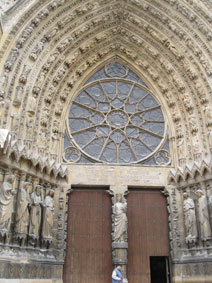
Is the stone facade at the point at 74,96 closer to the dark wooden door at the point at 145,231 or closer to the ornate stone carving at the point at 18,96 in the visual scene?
the ornate stone carving at the point at 18,96

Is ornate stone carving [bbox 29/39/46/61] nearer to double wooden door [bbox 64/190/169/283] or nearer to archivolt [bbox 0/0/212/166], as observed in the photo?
archivolt [bbox 0/0/212/166]

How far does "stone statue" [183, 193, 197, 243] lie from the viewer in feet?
27.2

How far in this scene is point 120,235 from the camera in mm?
8445

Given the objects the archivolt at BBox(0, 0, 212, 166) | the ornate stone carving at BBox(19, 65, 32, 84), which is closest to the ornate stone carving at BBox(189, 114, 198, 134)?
the archivolt at BBox(0, 0, 212, 166)

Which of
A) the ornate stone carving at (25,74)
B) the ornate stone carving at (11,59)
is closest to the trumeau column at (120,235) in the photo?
the ornate stone carving at (25,74)

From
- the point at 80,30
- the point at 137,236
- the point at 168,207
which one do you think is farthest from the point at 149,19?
the point at 137,236

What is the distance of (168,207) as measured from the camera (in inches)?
360

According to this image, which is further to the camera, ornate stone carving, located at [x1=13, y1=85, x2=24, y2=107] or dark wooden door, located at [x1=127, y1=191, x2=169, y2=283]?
dark wooden door, located at [x1=127, y1=191, x2=169, y2=283]

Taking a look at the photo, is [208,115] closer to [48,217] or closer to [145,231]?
[145,231]

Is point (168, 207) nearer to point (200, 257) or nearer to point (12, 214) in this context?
point (200, 257)

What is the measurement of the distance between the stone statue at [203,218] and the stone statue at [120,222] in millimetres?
1965

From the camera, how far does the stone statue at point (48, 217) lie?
8.03 metres

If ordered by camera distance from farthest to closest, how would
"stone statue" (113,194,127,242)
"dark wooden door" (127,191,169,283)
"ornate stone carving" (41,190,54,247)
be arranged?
"dark wooden door" (127,191,169,283), "stone statue" (113,194,127,242), "ornate stone carving" (41,190,54,247)

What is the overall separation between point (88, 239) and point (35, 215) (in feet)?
5.81
